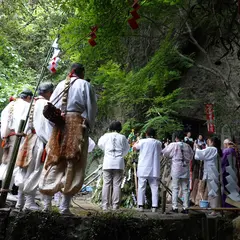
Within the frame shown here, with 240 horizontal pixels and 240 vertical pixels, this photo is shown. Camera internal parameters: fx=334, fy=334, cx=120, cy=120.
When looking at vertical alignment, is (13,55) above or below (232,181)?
above

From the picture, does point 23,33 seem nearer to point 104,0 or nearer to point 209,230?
point 104,0

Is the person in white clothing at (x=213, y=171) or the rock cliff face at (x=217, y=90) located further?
the rock cliff face at (x=217, y=90)

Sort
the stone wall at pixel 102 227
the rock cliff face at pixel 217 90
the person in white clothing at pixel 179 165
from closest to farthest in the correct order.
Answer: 1. the stone wall at pixel 102 227
2. the person in white clothing at pixel 179 165
3. the rock cliff face at pixel 217 90

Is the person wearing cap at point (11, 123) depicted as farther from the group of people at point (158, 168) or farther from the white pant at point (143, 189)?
the white pant at point (143, 189)

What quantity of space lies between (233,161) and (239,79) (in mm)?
8227

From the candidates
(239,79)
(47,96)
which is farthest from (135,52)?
(47,96)

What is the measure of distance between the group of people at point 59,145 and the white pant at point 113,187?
2177 mm

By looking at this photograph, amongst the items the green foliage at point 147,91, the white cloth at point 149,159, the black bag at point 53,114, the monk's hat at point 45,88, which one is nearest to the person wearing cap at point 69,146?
the black bag at point 53,114

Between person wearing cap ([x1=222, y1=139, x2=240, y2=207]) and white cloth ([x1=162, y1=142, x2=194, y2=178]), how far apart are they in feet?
3.22

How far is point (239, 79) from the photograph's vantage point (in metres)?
15.6

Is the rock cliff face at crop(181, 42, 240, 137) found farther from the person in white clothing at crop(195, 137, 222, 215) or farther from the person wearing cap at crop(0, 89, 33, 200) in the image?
the person wearing cap at crop(0, 89, 33, 200)

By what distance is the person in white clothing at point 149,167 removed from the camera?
765cm

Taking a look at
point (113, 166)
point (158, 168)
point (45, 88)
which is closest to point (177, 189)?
point (158, 168)

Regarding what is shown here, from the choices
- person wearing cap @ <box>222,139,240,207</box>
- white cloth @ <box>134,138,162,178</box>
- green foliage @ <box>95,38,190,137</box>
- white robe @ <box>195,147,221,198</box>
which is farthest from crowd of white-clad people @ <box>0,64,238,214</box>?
green foliage @ <box>95,38,190,137</box>
